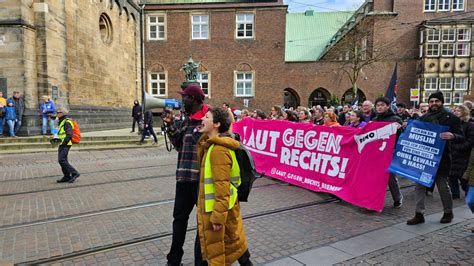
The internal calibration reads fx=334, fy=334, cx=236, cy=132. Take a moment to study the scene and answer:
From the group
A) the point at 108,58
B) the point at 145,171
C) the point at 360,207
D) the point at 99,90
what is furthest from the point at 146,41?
the point at 360,207

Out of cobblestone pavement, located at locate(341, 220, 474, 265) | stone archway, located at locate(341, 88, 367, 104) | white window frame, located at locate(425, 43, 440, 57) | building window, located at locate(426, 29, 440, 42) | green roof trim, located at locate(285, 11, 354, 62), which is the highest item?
green roof trim, located at locate(285, 11, 354, 62)

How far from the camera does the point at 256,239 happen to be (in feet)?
14.6

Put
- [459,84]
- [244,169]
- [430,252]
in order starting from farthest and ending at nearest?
[459,84], [430,252], [244,169]

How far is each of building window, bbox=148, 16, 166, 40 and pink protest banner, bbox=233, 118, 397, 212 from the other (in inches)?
959

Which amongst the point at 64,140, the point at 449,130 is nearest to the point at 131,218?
the point at 64,140

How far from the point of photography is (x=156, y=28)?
30.4 meters

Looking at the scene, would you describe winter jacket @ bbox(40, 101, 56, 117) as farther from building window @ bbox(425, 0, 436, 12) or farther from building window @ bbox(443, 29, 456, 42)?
building window @ bbox(443, 29, 456, 42)

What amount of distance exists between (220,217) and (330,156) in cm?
434

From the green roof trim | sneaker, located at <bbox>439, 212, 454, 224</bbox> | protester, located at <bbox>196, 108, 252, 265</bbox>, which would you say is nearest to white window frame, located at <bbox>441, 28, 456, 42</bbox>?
the green roof trim

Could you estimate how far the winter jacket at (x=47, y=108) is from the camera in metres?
13.6

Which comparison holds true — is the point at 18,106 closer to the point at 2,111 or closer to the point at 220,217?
the point at 2,111

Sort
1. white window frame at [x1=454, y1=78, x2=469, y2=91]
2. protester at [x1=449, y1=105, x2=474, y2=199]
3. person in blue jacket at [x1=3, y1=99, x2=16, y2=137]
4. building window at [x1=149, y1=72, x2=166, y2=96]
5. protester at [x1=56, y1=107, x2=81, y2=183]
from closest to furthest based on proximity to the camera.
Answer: protester at [x1=449, y1=105, x2=474, y2=199] → protester at [x1=56, y1=107, x2=81, y2=183] → person in blue jacket at [x1=3, y1=99, x2=16, y2=137] → building window at [x1=149, y1=72, x2=166, y2=96] → white window frame at [x1=454, y1=78, x2=469, y2=91]

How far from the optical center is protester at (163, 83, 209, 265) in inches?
133

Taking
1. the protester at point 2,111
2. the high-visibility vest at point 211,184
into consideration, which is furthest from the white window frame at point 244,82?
the high-visibility vest at point 211,184
